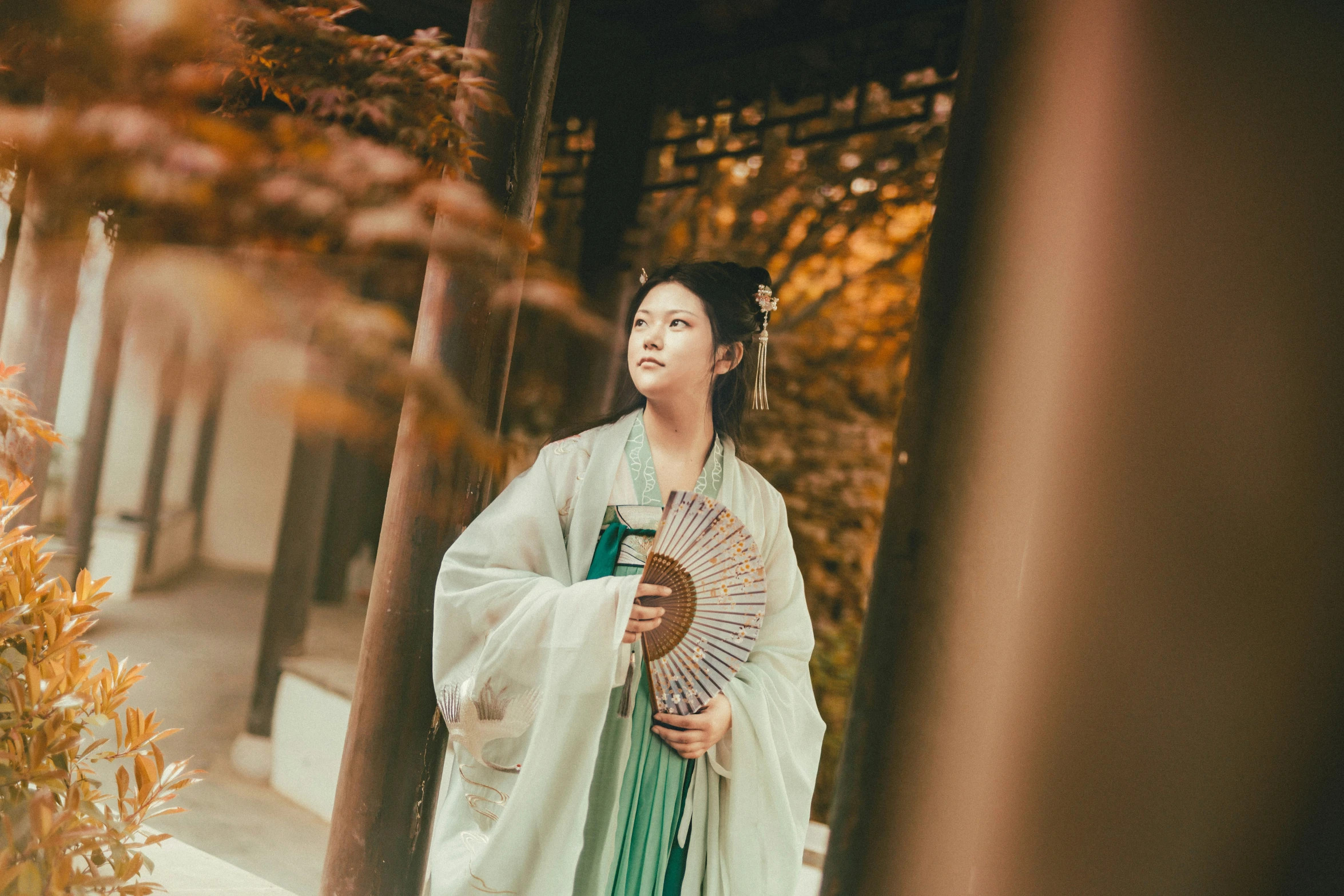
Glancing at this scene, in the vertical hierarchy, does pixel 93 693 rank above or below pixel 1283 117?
below

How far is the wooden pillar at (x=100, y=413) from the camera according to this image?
2.26 metres

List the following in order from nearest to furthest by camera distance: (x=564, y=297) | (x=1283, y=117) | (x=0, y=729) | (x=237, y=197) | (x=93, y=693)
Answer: (x=1283, y=117) < (x=0, y=729) < (x=93, y=693) < (x=237, y=197) < (x=564, y=297)

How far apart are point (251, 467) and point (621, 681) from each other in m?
1.64

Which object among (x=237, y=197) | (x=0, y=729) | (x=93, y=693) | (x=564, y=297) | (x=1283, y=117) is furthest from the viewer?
(x=564, y=297)

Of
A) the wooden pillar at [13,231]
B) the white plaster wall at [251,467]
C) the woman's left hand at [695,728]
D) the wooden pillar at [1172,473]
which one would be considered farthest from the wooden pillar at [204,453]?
the wooden pillar at [1172,473]

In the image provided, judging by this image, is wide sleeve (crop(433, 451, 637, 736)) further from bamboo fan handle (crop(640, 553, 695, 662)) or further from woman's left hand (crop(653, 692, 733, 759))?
woman's left hand (crop(653, 692, 733, 759))

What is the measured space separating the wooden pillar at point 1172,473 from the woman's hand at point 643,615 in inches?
36.4

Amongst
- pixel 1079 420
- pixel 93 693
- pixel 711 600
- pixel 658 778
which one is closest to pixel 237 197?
pixel 93 693

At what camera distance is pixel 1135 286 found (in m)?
0.85

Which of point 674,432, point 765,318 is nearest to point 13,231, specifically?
point 674,432

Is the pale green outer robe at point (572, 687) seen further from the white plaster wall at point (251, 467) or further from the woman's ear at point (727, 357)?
the white plaster wall at point (251, 467)

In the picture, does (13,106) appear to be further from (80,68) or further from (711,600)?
(711,600)

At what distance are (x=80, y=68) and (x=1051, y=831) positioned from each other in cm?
235

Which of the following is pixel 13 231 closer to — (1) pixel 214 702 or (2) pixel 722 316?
(1) pixel 214 702
